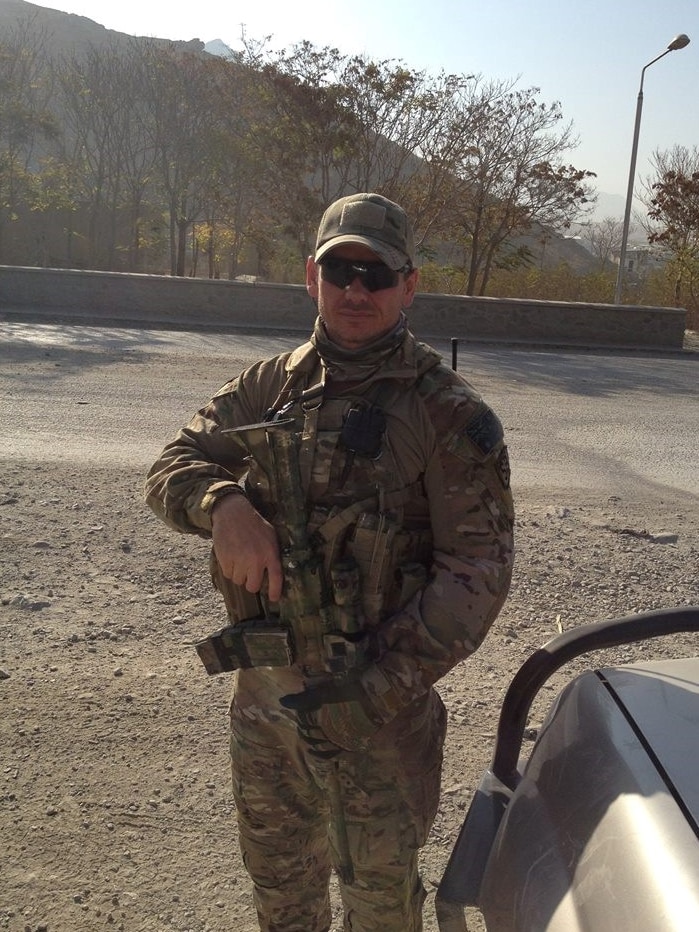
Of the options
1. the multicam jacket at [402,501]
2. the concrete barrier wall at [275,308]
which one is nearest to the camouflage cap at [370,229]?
the multicam jacket at [402,501]

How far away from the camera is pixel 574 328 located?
15.9 meters

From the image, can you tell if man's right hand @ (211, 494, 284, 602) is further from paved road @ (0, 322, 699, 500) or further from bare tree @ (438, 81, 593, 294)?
bare tree @ (438, 81, 593, 294)

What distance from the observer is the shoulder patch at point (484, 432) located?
1.65 meters

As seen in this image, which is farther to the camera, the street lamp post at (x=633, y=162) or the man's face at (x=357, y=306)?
the street lamp post at (x=633, y=162)

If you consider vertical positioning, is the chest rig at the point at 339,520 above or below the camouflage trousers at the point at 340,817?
above

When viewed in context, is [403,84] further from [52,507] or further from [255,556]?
[255,556]

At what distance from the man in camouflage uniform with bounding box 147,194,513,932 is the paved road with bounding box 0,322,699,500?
4.40 m

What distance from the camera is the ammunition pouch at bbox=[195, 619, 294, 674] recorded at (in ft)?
5.54

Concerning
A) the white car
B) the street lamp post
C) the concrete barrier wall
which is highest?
the street lamp post

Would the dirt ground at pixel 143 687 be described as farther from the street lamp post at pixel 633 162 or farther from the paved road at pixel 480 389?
the street lamp post at pixel 633 162

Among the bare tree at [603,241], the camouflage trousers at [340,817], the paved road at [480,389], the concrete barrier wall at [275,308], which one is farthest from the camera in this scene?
the bare tree at [603,241]

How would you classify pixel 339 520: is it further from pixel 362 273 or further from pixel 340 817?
→ pixel 340 817

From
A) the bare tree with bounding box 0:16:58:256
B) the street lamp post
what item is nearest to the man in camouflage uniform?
the street lamp post

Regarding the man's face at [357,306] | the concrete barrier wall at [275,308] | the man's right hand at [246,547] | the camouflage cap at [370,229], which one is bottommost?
the man's right hand at [246,547]
